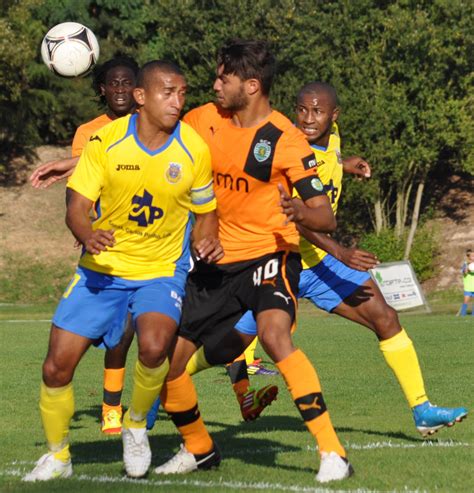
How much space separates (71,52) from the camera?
1213cm

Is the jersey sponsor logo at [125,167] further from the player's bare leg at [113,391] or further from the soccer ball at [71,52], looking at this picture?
the soccer ball at [71,52]

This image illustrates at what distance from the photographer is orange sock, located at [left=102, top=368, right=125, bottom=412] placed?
10133 millimetres

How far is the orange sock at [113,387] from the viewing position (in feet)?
33.2

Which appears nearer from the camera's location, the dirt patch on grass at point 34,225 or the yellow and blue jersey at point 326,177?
the yellow and blue jersey at point 326,177

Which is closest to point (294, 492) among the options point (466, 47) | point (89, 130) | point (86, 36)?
point (89, 130)

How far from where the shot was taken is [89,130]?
32.5ft

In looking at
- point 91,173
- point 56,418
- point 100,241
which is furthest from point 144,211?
point 56,418

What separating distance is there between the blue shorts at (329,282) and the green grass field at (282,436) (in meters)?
1.12

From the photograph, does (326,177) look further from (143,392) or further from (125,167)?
(143,392)

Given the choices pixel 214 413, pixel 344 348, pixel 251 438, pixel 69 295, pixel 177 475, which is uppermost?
pixel 69 295

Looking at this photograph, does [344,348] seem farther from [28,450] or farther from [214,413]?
[28,450]

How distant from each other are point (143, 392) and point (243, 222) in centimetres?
142

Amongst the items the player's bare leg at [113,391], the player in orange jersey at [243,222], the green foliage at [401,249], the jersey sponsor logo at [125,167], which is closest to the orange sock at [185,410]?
the player in orange jersey at [243,222]

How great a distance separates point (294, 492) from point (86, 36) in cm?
690
